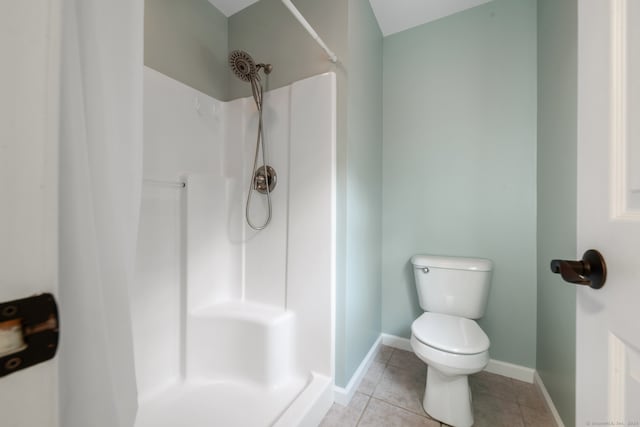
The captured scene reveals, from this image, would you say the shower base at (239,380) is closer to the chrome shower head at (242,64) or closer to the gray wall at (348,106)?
the gray wall at (348,106)

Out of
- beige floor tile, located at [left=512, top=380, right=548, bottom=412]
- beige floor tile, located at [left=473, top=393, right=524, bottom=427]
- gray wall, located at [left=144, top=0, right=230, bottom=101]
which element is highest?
gray wall, located at [left=144, top=0, right=230, bottom=101]

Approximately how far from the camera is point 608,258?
15.5 inches

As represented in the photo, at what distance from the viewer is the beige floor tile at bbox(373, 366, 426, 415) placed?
49.0 inches

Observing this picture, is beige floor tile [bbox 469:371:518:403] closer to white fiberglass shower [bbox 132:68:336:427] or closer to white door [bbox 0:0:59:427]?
white fiberglass shower [bbox 132:68:336:427]

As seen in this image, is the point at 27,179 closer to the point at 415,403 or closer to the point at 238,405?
the point at 238,405

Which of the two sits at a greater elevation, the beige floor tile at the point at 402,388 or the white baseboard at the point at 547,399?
the white baseboard at the point at 547,399

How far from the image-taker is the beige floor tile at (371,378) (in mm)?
1349

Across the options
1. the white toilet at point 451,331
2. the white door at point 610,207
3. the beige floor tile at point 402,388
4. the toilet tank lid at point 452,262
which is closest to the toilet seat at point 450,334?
the white toilet at point 451,331

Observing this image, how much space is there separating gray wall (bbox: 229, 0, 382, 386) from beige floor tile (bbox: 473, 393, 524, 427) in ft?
2.04

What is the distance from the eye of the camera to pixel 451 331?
1.20 metres

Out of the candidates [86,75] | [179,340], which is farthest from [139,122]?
[179,340]

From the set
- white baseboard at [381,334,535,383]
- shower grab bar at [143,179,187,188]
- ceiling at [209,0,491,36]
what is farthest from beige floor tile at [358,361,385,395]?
ceiling at [209,0,491,36]

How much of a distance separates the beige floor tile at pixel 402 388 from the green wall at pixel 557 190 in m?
0.61

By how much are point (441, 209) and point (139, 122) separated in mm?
1666
